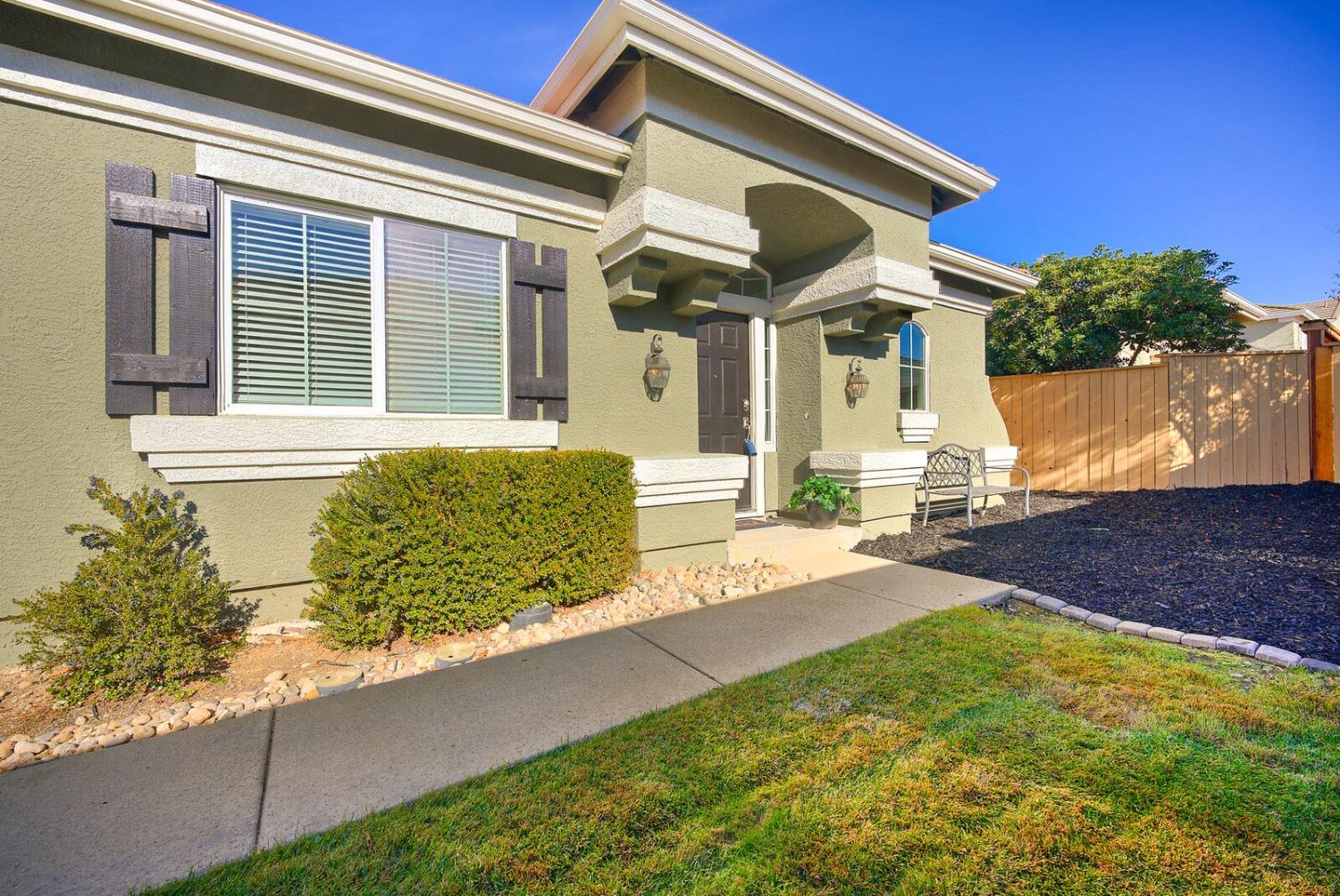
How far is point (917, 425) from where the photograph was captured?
287 inches

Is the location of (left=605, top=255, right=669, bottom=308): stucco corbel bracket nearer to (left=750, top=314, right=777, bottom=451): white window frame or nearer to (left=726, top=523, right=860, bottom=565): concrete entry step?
A: (left=750, top=314, right=777, bottom=451): white window frame

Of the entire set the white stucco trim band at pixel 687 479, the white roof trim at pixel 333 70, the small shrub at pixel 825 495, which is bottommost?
the small shrub at pixel 825 495

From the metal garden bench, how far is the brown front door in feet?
8.01

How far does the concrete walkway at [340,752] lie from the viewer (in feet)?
6.05

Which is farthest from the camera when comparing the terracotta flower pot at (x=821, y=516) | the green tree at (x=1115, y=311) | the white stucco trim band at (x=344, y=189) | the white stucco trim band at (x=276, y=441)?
the green tree at (x=1115, y=311)

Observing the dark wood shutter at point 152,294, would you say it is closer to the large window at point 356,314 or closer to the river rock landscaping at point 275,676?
the large window at point 356,314

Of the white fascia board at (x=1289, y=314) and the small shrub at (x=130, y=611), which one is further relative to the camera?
the white fascia board at (x=1289, y=314)

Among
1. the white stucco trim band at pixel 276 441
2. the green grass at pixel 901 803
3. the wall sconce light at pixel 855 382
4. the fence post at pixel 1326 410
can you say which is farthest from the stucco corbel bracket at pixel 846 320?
the fence post at pixel 1326 410

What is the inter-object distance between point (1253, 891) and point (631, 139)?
5463 millimetres

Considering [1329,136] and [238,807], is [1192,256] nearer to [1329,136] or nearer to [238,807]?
[1329,136]

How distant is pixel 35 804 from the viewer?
207cm

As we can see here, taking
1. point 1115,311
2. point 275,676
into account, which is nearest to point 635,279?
point 275,676

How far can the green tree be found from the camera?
1160 cm

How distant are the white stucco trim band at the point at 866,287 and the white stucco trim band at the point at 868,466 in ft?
5.38
